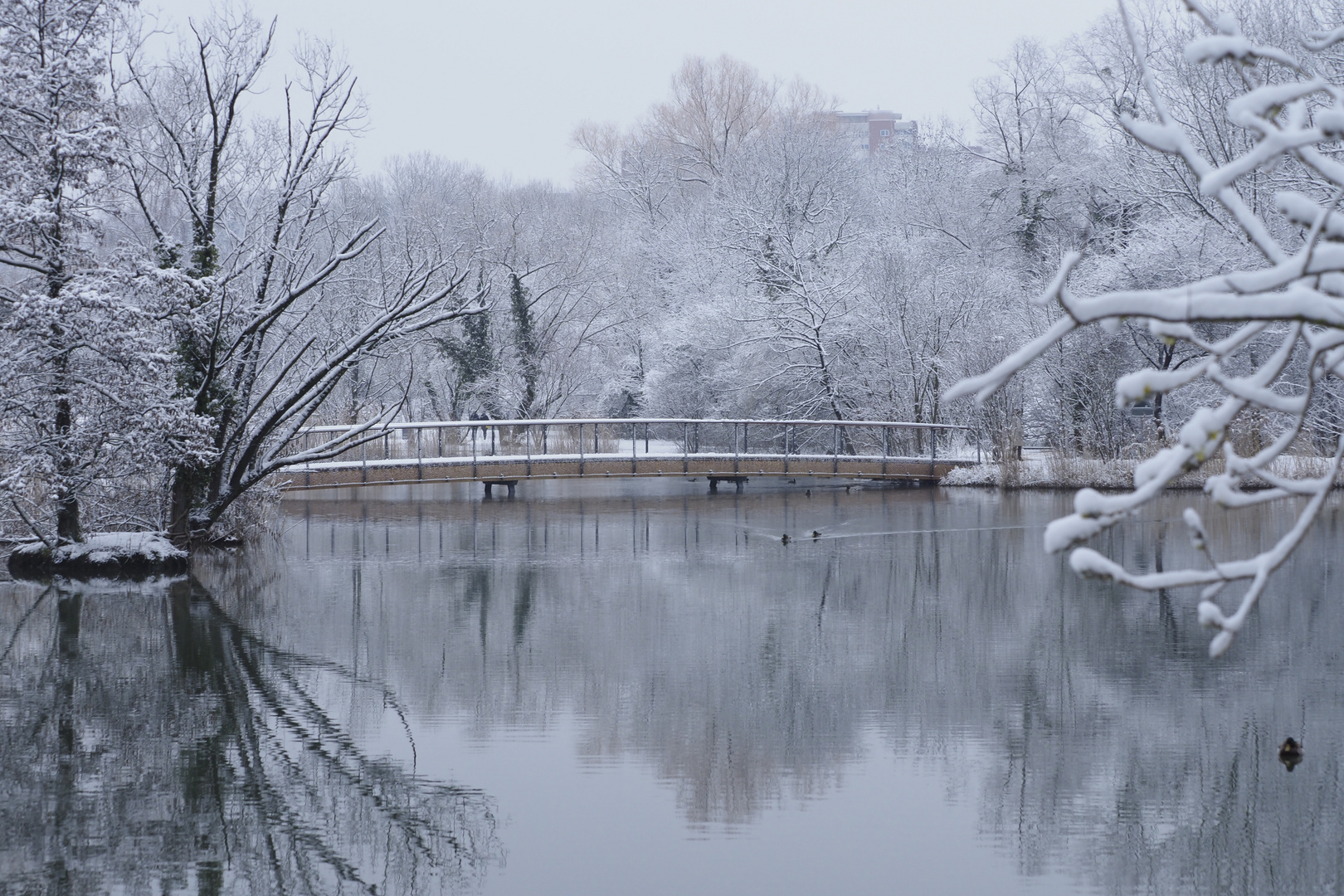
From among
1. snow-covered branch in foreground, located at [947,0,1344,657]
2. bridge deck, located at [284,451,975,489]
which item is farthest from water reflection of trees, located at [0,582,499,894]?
bridge deck, located at [284,451,975,489]

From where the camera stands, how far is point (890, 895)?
500cm

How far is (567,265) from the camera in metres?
35.0

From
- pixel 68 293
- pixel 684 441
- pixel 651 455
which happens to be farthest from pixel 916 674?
pixel 684 441

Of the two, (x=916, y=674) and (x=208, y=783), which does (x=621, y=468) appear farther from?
(x=208, y=783)

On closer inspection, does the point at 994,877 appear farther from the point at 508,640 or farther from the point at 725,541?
the point at 725,541

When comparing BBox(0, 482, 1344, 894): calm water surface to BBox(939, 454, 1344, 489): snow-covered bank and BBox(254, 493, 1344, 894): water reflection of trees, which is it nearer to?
BBox(254, 493, 1344, 894): water reflection of trees

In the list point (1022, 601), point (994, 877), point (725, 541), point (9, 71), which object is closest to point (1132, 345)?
point (725, 541)

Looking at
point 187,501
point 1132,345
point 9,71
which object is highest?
point 9,71

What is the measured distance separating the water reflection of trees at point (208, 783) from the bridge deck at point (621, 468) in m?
12.7

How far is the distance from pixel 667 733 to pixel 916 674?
2096 millimetres

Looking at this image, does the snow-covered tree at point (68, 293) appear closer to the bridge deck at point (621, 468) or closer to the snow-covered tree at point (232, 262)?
the snow-covered tree at point (232, 262)

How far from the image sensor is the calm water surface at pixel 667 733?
17.5ft

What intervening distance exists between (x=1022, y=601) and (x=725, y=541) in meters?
5.21

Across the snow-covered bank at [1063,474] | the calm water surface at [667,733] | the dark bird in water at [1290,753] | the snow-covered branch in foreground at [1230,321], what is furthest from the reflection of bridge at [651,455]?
the snow-covered branch in foreground at [1230,321]
